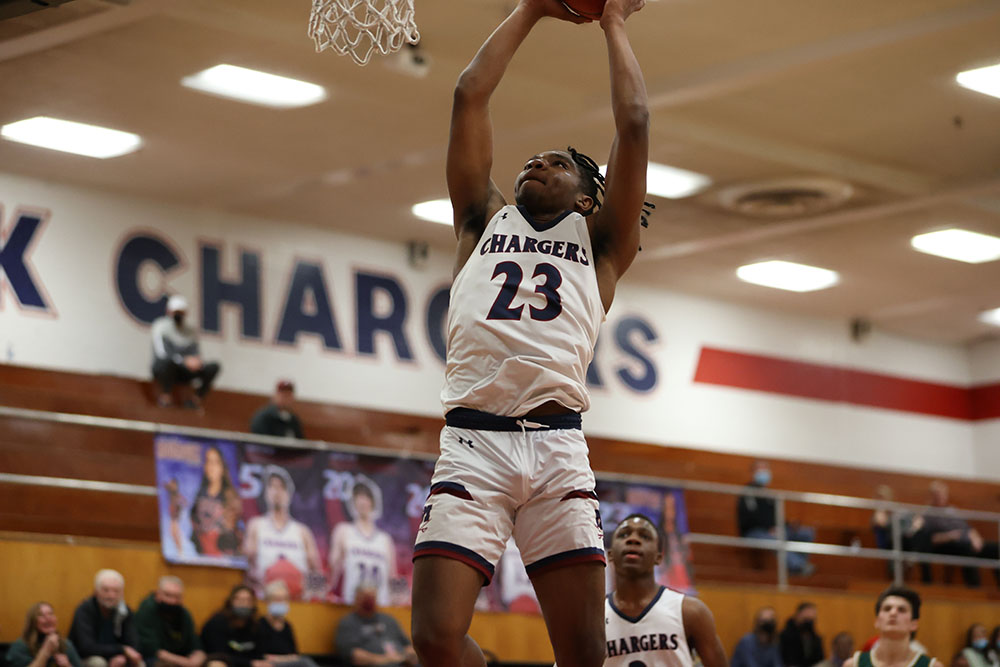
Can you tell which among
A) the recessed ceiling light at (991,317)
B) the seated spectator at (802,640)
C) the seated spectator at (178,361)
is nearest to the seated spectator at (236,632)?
the seated spectator at (178,361)

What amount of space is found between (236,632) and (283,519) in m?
1.28

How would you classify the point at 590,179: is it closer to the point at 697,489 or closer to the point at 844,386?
the point at 697,489

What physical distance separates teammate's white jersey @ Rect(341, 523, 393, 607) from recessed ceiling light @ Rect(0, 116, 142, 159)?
4819 millimetres

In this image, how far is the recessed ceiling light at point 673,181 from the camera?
15492 millimetres

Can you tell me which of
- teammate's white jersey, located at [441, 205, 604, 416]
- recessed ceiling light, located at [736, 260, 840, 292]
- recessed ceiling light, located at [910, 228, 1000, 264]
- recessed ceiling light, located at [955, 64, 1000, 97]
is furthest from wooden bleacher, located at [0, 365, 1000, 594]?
teammate's white jersey, located at [441, 205, 604, 416]

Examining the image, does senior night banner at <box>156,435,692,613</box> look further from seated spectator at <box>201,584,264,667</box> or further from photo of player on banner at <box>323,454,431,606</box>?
seated spectator at <box>201,584,264,667</box>

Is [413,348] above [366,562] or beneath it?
above

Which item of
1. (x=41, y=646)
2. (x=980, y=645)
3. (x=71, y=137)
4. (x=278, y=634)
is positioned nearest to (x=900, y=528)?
(x=980, y=645)

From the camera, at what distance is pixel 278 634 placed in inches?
482

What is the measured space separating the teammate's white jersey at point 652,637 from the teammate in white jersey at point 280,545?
20.0 ft

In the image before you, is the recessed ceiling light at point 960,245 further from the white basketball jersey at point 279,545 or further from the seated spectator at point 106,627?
the seated spectator at point 106,627

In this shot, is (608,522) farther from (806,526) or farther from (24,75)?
(24,75)

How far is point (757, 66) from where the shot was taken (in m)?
12.7

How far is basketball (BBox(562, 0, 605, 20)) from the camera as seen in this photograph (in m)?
4.89
